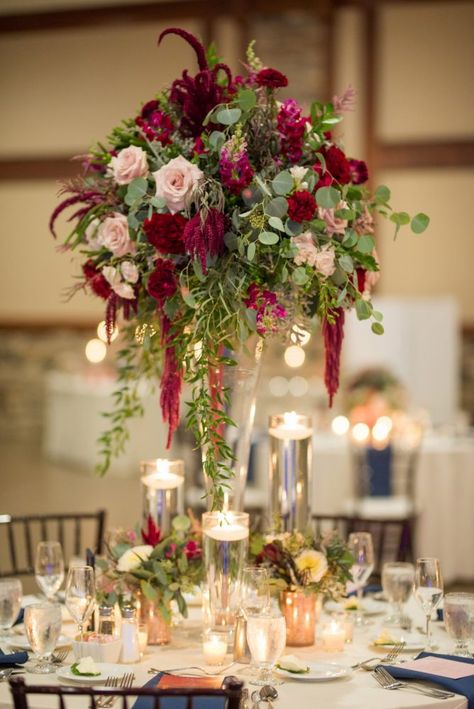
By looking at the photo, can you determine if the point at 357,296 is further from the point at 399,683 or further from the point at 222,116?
the point at 399,683

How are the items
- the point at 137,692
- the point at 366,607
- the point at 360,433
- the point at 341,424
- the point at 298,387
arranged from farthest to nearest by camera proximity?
the point at 298,387, the point at 360,433, the point at 341,424, the point at 366,607, the point at 137,692

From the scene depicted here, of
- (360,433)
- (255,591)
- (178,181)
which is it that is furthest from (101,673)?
(360,433)

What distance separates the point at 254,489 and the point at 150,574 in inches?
169

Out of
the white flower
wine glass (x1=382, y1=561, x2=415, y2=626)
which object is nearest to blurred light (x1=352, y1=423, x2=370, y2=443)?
wine glass (x1=382, y1=561, x2=415, y2=626)

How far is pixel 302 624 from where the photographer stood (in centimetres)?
251

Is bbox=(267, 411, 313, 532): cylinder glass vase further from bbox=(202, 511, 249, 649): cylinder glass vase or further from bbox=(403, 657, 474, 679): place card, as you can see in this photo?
bbox=(403, 657, 474, 679): place card

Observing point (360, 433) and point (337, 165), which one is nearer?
point (337, 165)

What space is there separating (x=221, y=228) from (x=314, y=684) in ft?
3.23

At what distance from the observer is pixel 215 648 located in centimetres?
231

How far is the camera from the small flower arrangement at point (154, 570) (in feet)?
8.08

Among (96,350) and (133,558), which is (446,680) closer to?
(133,558)

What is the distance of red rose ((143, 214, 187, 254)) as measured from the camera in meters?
2.32

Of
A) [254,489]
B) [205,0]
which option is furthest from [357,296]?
[205,0]

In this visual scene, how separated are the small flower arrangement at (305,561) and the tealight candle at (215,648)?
9.0 inches
